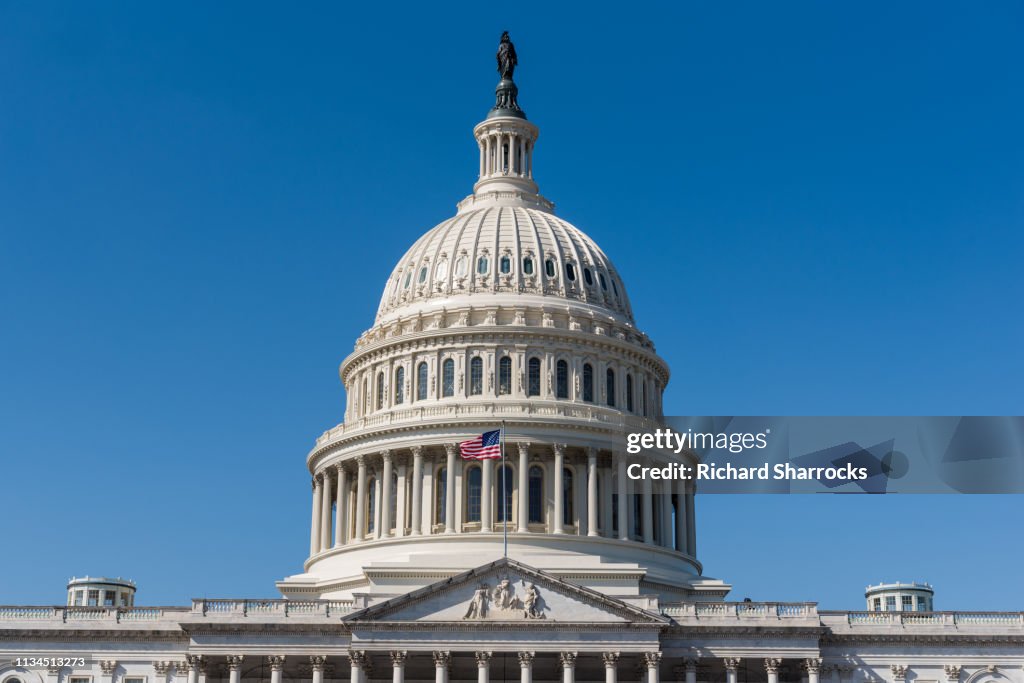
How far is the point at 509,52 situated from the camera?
135500 mm

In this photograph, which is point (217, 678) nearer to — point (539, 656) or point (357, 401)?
point (539, 656)

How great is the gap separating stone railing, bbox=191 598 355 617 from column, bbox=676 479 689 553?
32.3 m

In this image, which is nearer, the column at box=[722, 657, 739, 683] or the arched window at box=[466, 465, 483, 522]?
the column at box=[722, 657, 739, 683]

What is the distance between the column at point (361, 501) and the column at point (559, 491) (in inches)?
559

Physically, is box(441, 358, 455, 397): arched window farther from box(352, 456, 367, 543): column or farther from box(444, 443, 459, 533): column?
box(352, 456, 367, 543): column

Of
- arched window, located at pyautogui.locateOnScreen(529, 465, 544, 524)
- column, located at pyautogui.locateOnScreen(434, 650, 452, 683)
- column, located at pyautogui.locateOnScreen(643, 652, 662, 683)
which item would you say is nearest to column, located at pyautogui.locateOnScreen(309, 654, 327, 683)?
column, located at pyautogui.locateOnScreen(434, 650, 452, 683)

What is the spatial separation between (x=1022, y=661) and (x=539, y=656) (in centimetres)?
2848

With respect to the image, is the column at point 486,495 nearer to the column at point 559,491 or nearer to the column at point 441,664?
the column at point 559,491

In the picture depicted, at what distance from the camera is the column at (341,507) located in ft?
375

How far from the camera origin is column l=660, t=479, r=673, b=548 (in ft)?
375

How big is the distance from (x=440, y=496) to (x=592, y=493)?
35.2 feet

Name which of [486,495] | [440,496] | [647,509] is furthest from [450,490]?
[647,509]

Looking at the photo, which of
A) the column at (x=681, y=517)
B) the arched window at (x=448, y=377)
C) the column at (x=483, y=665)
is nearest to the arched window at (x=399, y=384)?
the arched window at (x=448, y=377)

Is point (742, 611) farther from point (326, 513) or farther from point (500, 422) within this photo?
point (326, 513)
